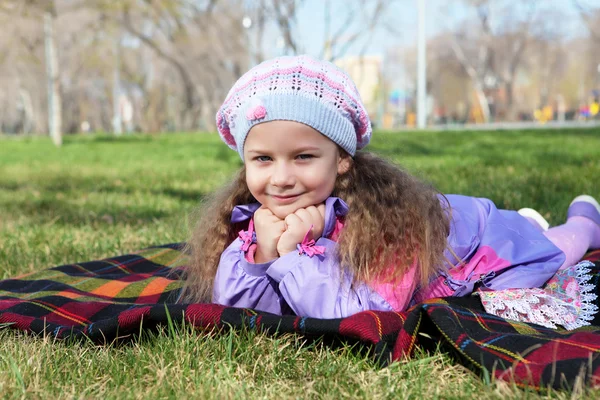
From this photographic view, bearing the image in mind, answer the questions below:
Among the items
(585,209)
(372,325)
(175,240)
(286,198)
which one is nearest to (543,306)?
(372,325)

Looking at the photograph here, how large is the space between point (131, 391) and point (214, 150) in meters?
10.3

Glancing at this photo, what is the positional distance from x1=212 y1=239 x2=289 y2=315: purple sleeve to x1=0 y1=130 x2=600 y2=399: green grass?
1.02 feet

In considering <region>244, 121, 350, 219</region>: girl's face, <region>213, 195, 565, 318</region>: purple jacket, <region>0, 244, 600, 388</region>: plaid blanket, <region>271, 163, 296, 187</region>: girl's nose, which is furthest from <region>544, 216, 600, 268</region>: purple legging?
<region>271, 163, 296, 187</region>: girl's nose

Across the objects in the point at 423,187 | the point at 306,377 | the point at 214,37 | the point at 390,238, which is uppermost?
the point at 214,37

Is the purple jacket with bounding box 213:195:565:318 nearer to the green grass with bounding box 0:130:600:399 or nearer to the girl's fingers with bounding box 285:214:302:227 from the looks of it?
the girl's fingers with bounding box 285:214:302:227

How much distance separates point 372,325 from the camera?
2.01m

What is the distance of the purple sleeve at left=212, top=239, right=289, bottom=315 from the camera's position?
7.75 feet

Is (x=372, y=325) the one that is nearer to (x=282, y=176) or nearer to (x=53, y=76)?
(x=282, y=176)

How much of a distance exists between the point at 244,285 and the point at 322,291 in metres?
0.29

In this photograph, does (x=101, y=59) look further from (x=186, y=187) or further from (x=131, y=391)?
(x=131, y=391)

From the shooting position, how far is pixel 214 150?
1194 cm

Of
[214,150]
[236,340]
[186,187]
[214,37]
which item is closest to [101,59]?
[214,37]

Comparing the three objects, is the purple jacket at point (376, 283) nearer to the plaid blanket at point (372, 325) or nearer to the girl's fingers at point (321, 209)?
the girl's fingers at point (321, 209)

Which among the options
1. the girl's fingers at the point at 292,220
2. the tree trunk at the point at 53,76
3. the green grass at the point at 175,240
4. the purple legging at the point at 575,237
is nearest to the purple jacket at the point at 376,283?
the girl's fingers at the point at 292,220
